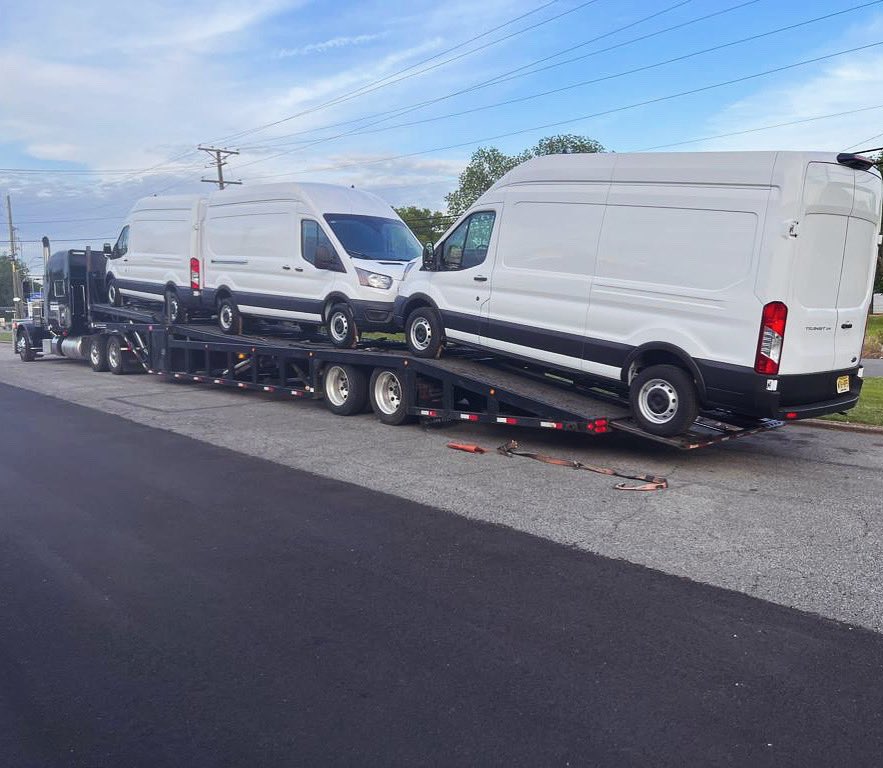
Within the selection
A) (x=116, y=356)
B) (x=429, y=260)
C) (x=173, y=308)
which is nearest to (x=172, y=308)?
(x=173, y=308)

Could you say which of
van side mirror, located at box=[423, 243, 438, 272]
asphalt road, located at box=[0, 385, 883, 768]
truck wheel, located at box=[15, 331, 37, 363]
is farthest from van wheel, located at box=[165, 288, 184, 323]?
truck wheel, located at box=[15, 331, 37, 363]

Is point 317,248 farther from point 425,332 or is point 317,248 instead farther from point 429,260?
point 425,332

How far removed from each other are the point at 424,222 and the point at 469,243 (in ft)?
171

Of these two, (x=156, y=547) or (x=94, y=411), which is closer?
(x=156, y=547)

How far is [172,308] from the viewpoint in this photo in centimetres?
1659

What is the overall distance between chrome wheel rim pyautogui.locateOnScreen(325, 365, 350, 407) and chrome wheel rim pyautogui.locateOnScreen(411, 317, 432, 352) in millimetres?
1512

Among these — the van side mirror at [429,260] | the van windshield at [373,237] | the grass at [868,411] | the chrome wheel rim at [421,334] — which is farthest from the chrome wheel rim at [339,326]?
the grass at [868,411]

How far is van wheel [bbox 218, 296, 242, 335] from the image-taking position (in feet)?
48.2

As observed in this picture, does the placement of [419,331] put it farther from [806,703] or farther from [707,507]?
[806,703]

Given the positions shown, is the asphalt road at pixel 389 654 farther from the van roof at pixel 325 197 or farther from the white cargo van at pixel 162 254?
the white cargo van at pixel 162 254

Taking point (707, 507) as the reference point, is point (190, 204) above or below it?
above

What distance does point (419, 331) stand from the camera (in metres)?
11.3

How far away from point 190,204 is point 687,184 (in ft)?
35.0

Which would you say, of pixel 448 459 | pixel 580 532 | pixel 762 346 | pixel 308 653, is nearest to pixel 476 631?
pixel 308 653
